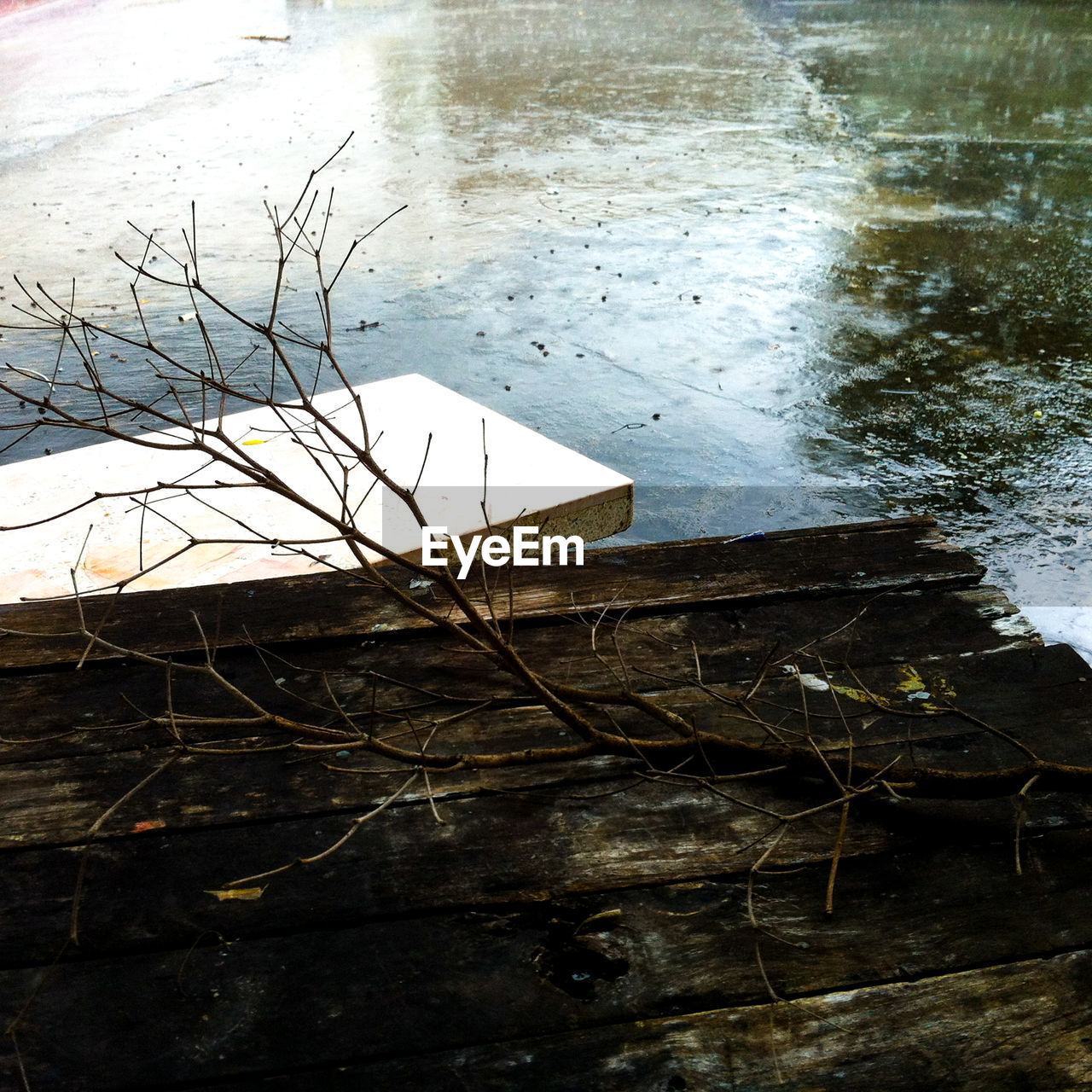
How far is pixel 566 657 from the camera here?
1654mm

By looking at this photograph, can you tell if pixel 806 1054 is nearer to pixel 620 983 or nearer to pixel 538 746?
pixel 620 983

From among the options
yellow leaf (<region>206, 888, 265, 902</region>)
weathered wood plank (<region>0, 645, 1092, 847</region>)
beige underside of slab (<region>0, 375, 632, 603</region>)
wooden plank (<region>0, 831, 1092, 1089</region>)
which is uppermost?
weathered wood plank (<region>0, 645, 1092, 847</region>)

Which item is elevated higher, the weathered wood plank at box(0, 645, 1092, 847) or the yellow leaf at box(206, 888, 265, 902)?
the weathered wood plank at box(0, 645, 1092, 847)

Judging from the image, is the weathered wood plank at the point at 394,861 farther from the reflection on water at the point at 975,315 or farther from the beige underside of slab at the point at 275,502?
the reflection on water at the point at 975,315

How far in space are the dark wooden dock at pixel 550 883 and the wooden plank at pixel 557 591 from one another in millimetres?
38

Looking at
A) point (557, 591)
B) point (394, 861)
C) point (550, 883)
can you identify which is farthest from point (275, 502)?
point (550, 883)

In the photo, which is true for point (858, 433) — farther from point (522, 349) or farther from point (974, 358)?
point (522, 349)

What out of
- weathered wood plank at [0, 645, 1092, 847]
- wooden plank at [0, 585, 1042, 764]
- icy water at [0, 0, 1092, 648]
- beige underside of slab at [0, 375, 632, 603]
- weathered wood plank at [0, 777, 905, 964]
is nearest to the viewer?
weathered wood plank at [0, 777, 905, 964]

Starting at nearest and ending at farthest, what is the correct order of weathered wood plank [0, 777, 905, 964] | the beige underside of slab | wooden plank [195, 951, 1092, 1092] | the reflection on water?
wooden plank [195, 951, 1092, 1092] → weathered wood plank [0, 777, 905, 964] → the beige underside of slab → the reflection on water

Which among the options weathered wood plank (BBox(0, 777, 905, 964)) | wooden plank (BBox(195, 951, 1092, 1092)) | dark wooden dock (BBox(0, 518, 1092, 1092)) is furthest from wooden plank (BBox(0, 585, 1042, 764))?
wooden plank (BBox(195, 951, 1092, 1092))

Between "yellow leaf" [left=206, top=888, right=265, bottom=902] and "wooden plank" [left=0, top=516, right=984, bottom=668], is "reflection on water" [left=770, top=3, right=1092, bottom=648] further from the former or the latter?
"yellow leaf" [left=206, top=888, right=265, bottom=902]

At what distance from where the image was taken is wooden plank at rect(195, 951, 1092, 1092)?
3.17ft

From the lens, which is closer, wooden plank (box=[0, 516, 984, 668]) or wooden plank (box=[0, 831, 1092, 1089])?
wooden plank (box=[0, 831, 1092, 1089])

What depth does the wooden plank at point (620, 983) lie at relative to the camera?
100 cm
